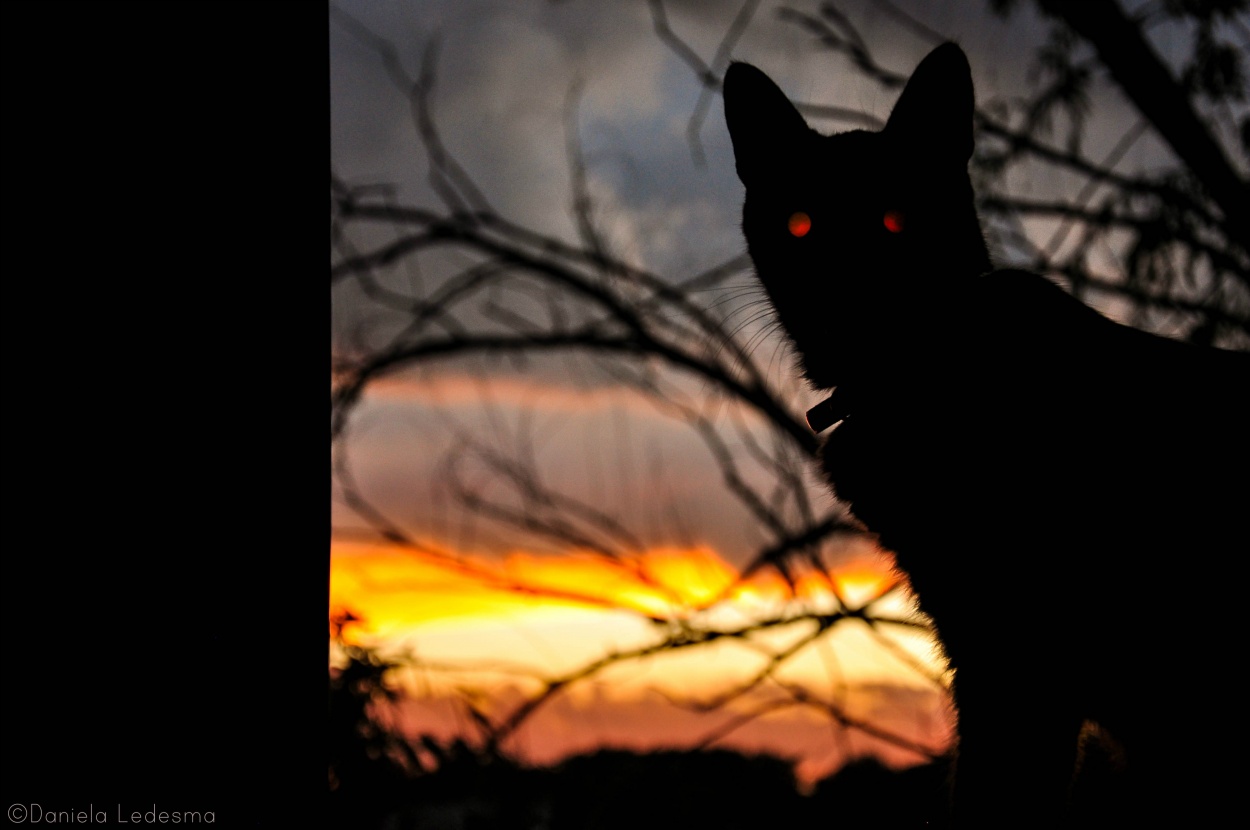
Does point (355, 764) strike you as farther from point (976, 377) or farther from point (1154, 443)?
point (1154, 443)

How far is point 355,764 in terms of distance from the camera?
2.90 meters

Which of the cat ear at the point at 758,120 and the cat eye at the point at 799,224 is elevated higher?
the cat ear at the point at 758,120

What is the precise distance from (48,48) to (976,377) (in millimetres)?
1680

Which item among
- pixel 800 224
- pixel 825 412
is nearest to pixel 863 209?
pixel 800 224

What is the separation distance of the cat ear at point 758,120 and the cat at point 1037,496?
49mm

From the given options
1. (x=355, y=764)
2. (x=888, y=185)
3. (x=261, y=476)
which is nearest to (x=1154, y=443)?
(x=888, y=185)

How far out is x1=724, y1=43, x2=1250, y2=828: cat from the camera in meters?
1.72

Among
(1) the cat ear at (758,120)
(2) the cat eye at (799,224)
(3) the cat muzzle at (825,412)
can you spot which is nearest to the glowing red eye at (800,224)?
(2) the cat eye at (799,224)

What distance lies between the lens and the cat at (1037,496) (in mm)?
1716

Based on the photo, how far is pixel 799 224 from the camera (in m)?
2.29

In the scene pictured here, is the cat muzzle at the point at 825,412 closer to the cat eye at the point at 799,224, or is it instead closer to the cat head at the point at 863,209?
the cat head at the point at 863,209

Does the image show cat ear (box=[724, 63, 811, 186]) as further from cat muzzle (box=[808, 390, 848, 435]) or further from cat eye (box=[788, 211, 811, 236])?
cat muzzle (box=[808, 390, 848, 435])

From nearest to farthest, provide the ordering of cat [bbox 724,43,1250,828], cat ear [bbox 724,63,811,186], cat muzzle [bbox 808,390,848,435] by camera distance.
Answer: cat [bbox 724,43,1250,828], cat muzzle [bbox 808,390,848,435], cat ear [bbox 724,63,811,186]

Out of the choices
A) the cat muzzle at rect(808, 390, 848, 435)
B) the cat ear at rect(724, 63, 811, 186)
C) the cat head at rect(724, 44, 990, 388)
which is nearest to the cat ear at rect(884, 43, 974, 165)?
the cat head at rect(724, 44, 990, 388)
